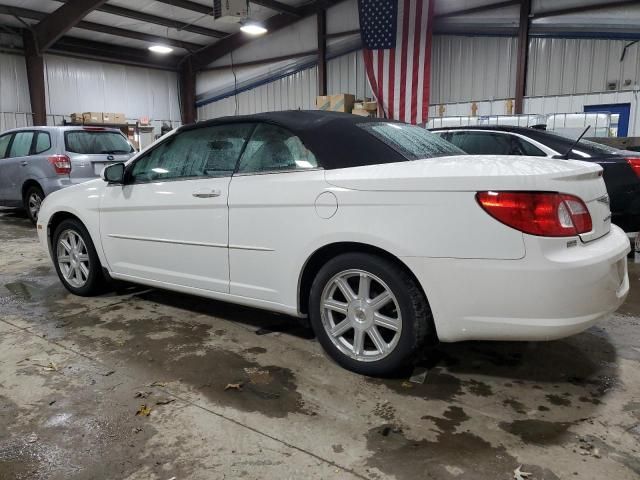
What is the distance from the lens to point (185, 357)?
287cm

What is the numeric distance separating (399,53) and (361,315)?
36.4 ft

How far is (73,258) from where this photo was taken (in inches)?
160

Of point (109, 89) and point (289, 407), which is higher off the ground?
point (109, 89)

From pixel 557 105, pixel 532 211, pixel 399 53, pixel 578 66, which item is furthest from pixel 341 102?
pixel 532 211

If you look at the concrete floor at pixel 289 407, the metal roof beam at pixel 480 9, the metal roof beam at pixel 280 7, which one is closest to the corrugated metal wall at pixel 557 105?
the metal roof beam at pixel 480 9

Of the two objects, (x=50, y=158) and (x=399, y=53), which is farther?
(x=399, y=53)

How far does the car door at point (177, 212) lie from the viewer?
3.01 metres

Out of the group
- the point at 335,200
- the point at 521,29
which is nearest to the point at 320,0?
the point at 521,29

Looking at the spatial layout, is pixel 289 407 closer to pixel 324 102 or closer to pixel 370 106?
pixel 370 106

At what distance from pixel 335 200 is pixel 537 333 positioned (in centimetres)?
111

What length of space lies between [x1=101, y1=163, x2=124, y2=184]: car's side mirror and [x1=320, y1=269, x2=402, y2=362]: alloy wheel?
188cm

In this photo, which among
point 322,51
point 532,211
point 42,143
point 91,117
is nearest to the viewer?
point 532,211

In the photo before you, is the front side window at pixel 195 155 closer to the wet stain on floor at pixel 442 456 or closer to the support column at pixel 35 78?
the wet stain on floor at pixel 442 456

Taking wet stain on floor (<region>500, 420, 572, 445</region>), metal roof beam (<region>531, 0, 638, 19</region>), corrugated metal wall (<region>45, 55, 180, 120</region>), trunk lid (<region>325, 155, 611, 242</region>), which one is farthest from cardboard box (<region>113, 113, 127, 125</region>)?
wet stain on floor (<region>500, 420, 572, 445</region>)
